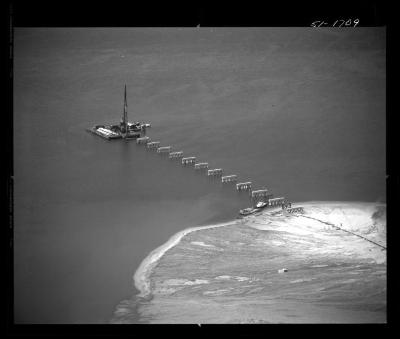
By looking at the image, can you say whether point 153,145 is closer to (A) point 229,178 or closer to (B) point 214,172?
(B) point 214,172

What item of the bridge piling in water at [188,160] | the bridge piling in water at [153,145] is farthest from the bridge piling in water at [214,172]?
the bridge piling in water at [153,145]

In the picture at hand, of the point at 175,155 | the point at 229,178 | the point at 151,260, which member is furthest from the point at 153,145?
the point at 151,260
